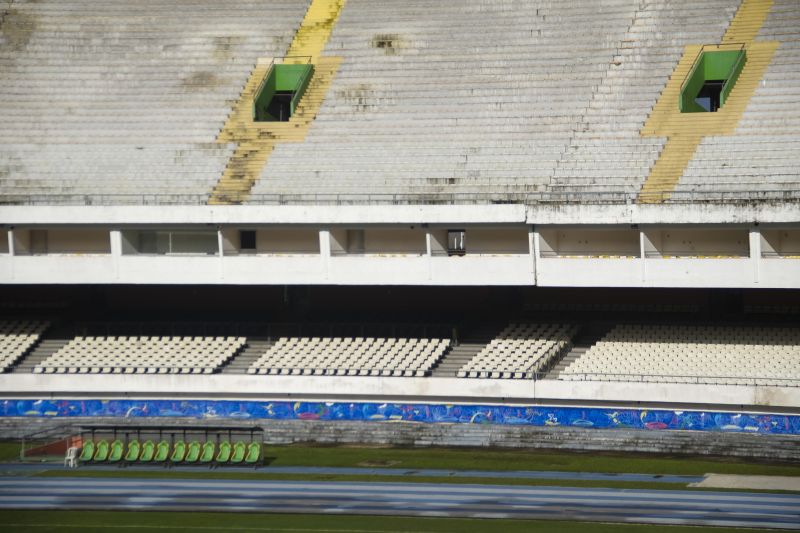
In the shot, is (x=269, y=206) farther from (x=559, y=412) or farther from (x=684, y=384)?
(x=684, y=384)

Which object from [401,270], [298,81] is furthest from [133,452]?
[298,81]

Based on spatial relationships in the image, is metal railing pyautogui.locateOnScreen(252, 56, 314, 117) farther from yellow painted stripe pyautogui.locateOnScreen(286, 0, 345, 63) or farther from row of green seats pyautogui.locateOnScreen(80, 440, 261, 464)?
row of green seats pyautogui.locateOnScreen(80, 440, 261, 464)

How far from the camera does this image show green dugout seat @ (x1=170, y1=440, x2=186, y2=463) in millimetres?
30375

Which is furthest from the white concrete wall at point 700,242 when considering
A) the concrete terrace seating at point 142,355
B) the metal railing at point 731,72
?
the concrete terrace seating at point 142,355

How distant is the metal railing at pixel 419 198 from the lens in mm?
32562

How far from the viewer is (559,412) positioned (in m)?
32.6

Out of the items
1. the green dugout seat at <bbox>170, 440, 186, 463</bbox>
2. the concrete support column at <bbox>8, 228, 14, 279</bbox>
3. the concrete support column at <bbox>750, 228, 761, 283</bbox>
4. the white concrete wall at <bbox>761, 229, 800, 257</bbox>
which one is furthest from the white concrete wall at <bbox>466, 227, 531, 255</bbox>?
the concrete support column at <bbox>8, 228, 14, 279</bbox>

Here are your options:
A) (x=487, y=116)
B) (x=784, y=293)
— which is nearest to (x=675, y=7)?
(x=487, y=116)

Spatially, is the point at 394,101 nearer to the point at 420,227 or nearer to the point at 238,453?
the point at 420,227

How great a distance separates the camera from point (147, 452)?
100 ft

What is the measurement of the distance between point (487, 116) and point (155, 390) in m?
12.0

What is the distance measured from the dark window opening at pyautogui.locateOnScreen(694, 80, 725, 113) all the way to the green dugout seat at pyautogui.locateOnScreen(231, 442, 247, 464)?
56.5ft

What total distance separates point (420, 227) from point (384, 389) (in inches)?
169

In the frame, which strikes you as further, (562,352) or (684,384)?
(562,352)
